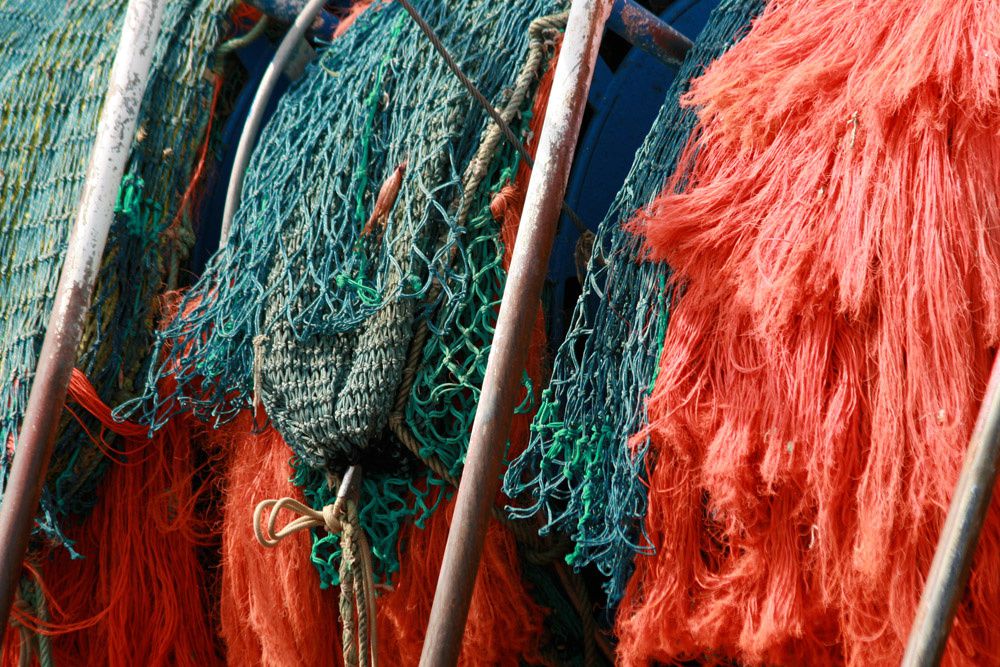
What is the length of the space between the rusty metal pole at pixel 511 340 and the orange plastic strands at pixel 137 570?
2.14 ft

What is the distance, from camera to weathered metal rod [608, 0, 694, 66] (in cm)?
153

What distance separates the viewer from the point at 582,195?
1642 mm

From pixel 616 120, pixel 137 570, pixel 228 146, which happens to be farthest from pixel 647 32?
pixel 137 570

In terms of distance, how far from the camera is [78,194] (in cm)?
174

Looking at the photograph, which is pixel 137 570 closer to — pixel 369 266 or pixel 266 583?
pixel 266 583

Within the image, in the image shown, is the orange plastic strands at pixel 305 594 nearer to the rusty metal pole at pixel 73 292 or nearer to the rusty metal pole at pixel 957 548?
the rusty metal pole at pixel 73 292

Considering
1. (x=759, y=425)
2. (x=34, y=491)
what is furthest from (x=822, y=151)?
(x=34, y=491)

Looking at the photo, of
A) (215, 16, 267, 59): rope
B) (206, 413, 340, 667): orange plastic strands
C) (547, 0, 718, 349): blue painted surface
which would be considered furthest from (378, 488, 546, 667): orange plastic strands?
(215, 16, 267, 59): rope

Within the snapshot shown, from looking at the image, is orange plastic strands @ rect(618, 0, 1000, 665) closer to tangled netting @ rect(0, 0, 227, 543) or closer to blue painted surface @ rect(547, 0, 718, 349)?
blue painted surface @ rect(547, 0, 718, 349)

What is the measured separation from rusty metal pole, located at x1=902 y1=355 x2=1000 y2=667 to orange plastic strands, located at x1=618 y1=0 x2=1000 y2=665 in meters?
0.13

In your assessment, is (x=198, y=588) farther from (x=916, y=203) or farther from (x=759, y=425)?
(x=916, y=203)

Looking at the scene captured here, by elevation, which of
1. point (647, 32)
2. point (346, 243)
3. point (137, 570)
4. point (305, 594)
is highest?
point (647, 32)

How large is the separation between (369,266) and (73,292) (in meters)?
0.41

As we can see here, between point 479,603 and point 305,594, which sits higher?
point 305,594
